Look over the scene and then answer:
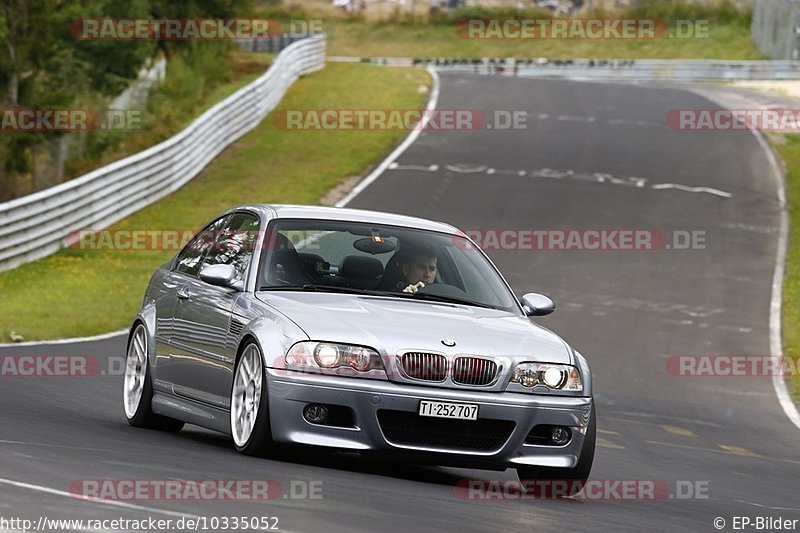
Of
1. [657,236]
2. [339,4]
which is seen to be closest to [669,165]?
[657,236]

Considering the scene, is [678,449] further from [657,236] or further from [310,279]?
[657,236]

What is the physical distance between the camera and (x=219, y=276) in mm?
9367

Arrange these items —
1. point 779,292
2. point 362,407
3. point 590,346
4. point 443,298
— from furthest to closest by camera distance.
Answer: point 779,292, point 590,346, point 443,298, point 362,407

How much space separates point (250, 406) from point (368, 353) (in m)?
0.75

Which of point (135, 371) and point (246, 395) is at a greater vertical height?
point (246, 395)

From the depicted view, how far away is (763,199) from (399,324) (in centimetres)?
2292

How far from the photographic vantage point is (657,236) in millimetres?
27016

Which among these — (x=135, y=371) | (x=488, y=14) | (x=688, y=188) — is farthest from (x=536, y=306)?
(x=488, y=14)

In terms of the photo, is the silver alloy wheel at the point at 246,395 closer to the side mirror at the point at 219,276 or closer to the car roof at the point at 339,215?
the side mirror at the point at 219,276
